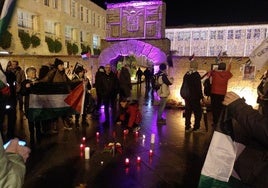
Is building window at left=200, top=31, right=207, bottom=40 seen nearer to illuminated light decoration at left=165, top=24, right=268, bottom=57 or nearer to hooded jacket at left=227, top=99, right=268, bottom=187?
illuminated light decoration at left=165, top=24, right=268, bottom=57

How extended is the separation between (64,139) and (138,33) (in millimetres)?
9704

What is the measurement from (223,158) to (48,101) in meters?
5.69

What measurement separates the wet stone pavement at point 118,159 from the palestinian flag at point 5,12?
360 centimetres

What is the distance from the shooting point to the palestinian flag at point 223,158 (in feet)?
8.46

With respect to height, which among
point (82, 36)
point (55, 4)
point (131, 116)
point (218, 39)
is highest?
point (55, 4)

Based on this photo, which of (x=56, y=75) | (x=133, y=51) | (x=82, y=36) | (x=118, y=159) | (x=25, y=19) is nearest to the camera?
(x=118, y=159)

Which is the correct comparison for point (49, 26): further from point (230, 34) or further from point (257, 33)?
point (257, 33)

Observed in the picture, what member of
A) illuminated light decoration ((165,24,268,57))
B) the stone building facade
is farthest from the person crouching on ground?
illuminated light decoration ((165,24,268,57))

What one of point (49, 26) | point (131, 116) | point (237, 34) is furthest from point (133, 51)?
point (237, 34)

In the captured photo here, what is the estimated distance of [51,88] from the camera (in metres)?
7.45

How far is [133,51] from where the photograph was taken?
1545 centimetres

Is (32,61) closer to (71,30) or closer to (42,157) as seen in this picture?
(42,157)

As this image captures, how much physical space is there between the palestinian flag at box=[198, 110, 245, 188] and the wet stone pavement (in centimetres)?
221

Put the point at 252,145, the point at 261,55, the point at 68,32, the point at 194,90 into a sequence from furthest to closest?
the point at 68,32 → the point at 194,90 → the point at 261,55 → the point at 252,145
